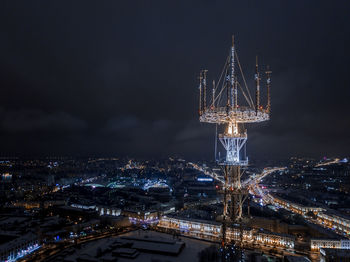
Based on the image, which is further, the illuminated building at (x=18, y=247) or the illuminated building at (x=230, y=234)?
the illuminated building at (x=230, y=234)

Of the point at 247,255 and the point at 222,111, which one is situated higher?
the point at 222,111

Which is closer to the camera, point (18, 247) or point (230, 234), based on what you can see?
point (18, 247)

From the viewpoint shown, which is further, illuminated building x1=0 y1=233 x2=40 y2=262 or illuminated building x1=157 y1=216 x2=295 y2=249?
illuminated building x1=157 y1=216 x2=295 y2=249

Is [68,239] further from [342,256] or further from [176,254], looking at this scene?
[342,256]

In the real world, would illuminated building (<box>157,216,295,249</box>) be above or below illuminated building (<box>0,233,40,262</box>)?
above

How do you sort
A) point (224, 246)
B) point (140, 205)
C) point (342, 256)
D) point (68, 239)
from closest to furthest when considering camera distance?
point (342, 256) → point (224, 246) → point (68, 239) → point (140, 205)

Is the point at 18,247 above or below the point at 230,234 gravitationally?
below

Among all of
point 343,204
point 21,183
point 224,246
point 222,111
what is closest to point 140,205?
point 224,246

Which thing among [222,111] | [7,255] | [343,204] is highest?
[222,111]

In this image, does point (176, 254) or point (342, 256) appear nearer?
point (342, 256)

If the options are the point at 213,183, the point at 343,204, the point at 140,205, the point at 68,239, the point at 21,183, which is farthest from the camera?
the point at 213,183

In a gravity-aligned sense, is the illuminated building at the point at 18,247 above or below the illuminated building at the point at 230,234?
below
